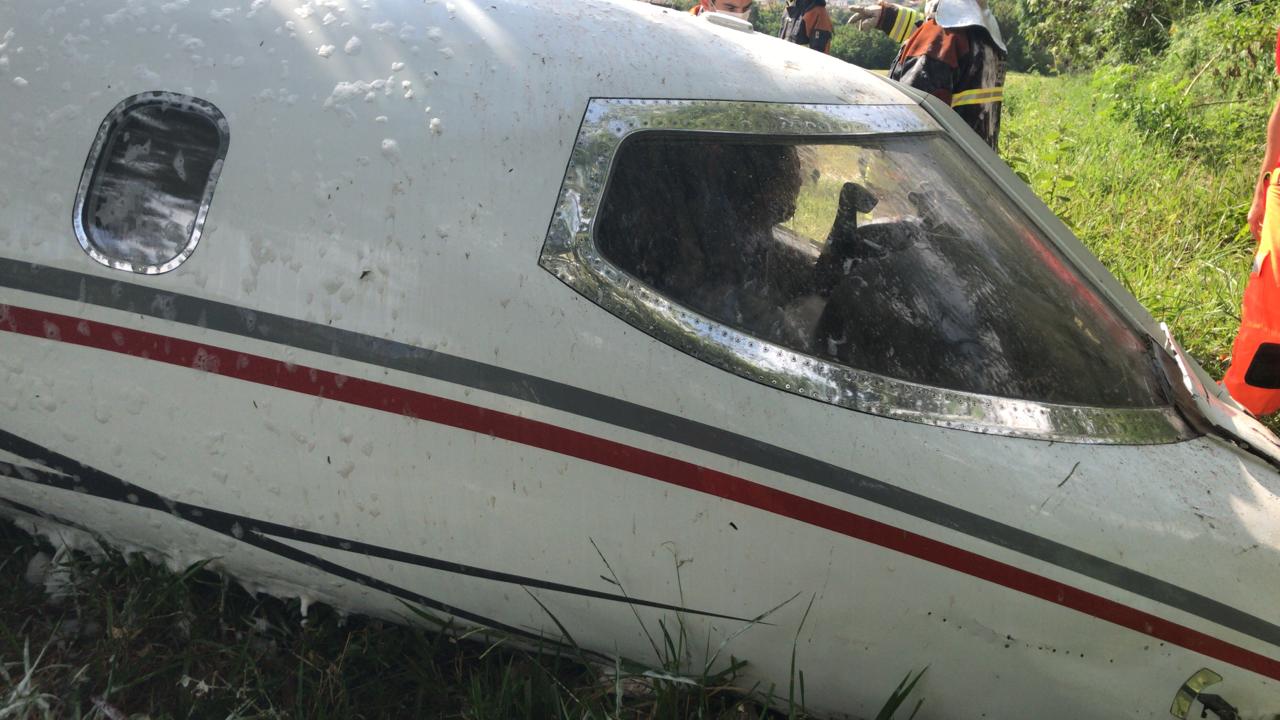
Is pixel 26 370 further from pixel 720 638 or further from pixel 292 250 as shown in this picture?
pixel 720 638

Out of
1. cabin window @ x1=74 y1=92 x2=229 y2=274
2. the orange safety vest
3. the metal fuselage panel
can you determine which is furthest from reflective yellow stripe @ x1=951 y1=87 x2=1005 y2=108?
cabin window @ x1=74 y1=92 x2=229 y2=274

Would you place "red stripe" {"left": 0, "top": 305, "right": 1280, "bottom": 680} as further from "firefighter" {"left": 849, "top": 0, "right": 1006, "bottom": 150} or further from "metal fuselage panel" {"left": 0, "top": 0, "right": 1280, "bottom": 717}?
"firefighter" {"left": 849, "top": 0, "right": 1006, "bottom": 150}

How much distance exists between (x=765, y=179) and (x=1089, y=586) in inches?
40.9

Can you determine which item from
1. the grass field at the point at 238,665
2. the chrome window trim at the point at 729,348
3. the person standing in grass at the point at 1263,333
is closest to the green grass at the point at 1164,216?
the person standing in grass at the point at 1263,333

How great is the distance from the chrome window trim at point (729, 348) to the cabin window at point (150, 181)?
2.59ft

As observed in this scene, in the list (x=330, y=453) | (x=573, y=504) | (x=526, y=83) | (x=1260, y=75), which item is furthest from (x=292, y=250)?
(x=1260, y=75)

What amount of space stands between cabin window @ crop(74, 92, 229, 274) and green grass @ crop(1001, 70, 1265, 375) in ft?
14.2

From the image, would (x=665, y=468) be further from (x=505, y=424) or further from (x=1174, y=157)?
(x=1174, y=157)

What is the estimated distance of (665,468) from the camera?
6.66ft

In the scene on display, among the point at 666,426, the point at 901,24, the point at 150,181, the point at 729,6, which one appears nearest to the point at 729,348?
the point at 666,426

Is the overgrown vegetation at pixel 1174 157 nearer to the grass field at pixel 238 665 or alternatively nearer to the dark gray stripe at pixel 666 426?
the dark gray stripe at pixel 666 426

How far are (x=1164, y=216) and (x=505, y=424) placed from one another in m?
5.61

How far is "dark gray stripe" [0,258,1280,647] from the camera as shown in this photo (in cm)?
198

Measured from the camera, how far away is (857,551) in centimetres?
202
